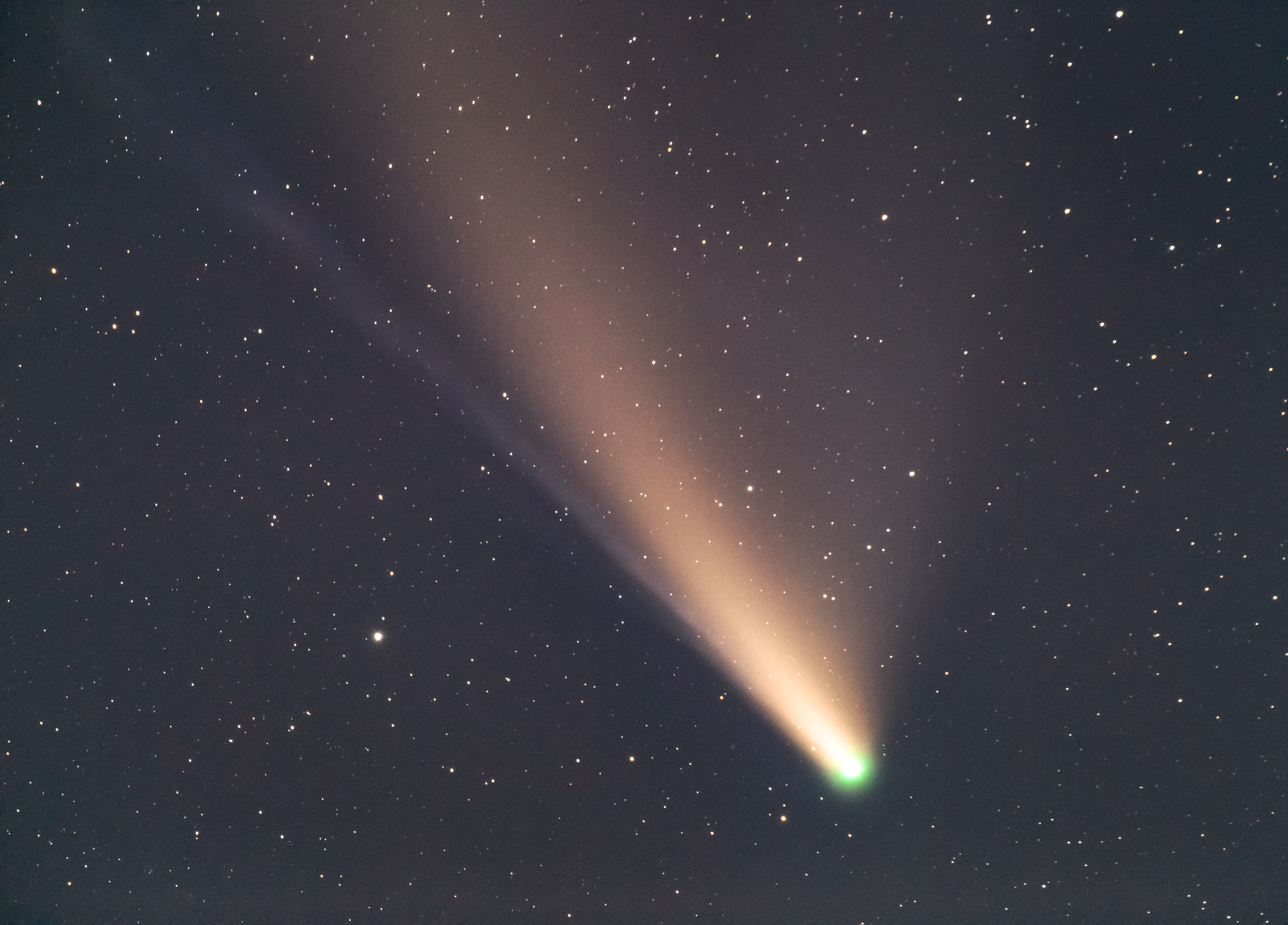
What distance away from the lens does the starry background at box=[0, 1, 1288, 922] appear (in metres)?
0.55

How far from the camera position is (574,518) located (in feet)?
1.99

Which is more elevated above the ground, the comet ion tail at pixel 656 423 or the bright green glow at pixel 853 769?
the comet ion tail at pixel 656 423

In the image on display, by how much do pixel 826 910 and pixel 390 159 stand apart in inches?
27.4

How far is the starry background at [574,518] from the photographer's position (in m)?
0.55

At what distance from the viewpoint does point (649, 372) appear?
590mm

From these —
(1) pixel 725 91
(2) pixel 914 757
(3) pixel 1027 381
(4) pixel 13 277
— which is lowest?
(2) pixel 914 757

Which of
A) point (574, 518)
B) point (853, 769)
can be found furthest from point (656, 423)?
point (853, 769)

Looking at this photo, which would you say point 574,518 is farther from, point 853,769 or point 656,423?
point 853,769

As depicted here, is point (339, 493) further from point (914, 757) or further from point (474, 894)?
point (914, 757)

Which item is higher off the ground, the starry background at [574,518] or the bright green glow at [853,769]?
the starry background at [574,518]

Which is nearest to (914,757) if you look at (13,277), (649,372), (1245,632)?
(1245,632)

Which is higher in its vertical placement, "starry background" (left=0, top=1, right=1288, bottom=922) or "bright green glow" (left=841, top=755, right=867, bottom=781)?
"starry background" (left=0, top=1, right=1288, bottom=922)

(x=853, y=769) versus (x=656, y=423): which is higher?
(x=656, y=423)

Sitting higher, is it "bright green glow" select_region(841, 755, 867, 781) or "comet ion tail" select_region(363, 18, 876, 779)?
"comet ion tail" select_region(363, 18, 876, 779)
